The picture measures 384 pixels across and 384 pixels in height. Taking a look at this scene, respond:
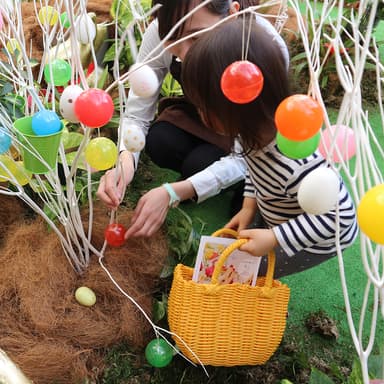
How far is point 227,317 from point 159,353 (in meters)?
0.17

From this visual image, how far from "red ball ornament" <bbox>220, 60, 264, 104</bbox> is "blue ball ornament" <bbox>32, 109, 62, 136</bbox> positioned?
309mm

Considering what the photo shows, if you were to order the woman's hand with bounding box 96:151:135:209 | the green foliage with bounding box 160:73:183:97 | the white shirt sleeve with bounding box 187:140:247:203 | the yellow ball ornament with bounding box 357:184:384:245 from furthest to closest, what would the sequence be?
the green foliage with bounding box 160:73:183:97 → the white shirt sleeve with bounding box 187:140:247:203 → the woman's hand with bounding box 96:151:135:209 → the yellow ball ornament with bounding box 357:184:384:245

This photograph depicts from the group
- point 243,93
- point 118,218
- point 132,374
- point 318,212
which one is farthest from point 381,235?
point 118,218

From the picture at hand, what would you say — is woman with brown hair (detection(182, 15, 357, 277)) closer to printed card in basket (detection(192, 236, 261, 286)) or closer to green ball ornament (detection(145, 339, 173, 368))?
printed card in basket (detection(192, 236, 261, 286))

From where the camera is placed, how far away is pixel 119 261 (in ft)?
3.83

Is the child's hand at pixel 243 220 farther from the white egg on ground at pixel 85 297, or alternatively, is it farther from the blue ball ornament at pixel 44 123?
the blue ball ornament at pixel 44 123

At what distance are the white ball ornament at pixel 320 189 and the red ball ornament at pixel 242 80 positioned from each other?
120mm

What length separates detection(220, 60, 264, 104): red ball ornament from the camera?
55 centimetres

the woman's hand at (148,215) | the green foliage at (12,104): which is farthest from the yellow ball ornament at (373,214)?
the green foliage at (12,104)

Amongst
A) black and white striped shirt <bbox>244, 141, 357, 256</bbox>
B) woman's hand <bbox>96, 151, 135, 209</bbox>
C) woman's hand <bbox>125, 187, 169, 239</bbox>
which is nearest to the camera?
black and white striped shirt <bbox>244, 141, 357, 256</bbox>

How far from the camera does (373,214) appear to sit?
0.46 m

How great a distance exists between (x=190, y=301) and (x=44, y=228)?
0.47 metres

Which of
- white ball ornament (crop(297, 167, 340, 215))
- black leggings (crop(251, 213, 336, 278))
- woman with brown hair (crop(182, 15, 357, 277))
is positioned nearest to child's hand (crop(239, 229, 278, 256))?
woman with brown hair (crop(182, 15, 357, 277))

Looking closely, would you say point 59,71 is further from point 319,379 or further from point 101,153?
point 319,379
